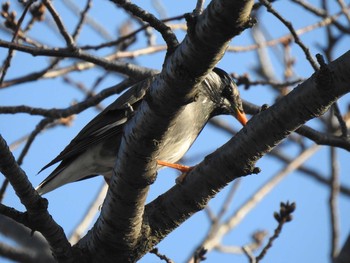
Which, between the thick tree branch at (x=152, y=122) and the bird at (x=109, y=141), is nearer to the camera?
the thick tree branch at (x=152, y=122)

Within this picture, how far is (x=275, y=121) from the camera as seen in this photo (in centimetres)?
281

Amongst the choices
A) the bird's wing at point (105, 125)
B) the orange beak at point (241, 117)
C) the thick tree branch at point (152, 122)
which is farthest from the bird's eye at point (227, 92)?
the thick tree branch at point (152, 122)

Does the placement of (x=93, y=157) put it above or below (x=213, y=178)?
above

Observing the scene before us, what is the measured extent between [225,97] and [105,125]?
120cm

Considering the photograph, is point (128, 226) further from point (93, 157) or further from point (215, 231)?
point (215, 231)

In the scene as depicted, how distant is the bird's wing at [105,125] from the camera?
4773 millimetres

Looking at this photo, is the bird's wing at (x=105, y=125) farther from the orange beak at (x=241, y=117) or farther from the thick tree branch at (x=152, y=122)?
the thick tree branch at (x=152, y=122)

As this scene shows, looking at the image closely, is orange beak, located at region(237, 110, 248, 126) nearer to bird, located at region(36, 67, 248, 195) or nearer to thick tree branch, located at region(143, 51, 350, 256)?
bird, located at region(36, 67, 248, 195)

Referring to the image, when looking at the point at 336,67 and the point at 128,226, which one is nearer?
the point at 336,67

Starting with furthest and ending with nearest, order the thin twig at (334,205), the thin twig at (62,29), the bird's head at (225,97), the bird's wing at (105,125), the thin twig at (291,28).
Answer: the bird's head at (225,97)
the bird's wing at (105,125)
the thin twig at (334,205)
the thin twig at (62,29)
the thin twig at (291,28)

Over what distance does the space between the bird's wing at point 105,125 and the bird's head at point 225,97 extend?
0.76 meters

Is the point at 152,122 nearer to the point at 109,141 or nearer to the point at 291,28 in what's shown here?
the point at 291,28

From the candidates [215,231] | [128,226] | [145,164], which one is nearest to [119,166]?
[145,164]

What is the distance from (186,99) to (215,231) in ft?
11.5
